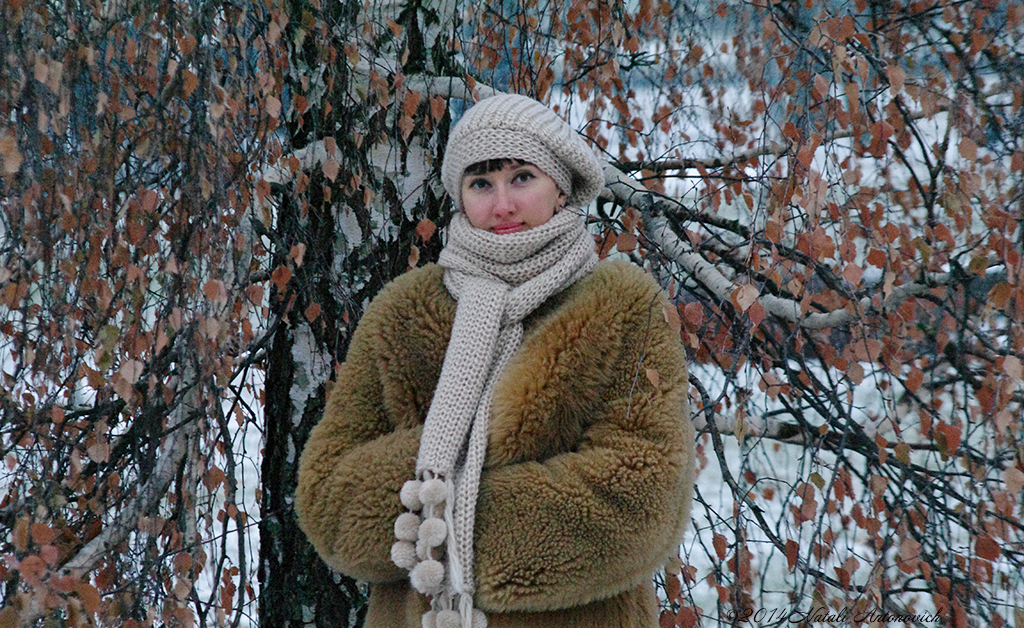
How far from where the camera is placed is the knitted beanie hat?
155 cm

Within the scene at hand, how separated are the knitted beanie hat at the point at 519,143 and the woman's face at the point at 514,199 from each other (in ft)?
0.08

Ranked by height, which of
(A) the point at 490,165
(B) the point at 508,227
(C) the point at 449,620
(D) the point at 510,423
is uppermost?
(A) the point at 490,165

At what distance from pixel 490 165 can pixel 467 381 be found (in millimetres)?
381

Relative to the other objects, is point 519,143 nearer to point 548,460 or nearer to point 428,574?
point 548,460

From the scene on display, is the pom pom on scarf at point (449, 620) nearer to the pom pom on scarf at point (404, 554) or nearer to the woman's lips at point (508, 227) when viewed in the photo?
the pom pom on scarf at point (404, 554)

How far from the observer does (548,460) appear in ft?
4.72

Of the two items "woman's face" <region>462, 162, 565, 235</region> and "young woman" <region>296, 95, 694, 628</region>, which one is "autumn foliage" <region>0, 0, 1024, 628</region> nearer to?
"young woman" <region>296, 95, 694, 628</region>

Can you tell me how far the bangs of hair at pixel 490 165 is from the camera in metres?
1.57

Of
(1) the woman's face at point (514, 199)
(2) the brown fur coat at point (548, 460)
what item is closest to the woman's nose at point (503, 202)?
(1) the woman's face at point (514, 199)

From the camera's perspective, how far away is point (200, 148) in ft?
5.58

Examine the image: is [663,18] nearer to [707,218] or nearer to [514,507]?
[707,218]

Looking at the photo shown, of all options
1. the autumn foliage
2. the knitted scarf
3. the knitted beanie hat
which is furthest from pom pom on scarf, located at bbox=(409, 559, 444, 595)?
the knitted beanie hat

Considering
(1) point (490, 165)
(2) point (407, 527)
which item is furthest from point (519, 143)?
(2) point (407, 527)

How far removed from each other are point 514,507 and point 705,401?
0.60 m
